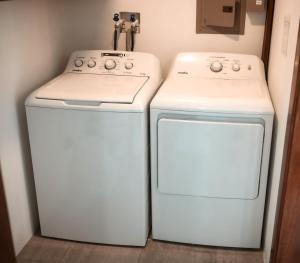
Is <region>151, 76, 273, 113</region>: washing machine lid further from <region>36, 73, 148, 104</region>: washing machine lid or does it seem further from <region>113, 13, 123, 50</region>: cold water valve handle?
<region>113, 13, 123, 50</region>: cold water valve handle

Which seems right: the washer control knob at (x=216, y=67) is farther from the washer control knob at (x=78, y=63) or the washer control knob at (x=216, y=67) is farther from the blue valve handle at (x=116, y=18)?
the washer control knob at (x=78, y=63)

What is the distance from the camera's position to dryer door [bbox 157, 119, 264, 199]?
1924 mm

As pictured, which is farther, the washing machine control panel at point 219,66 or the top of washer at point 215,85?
the washing machine control panel at point 219,66

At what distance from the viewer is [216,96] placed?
6.54ft

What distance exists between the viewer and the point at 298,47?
1.45 meters

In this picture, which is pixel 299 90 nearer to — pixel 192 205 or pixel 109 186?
pixel 192 205

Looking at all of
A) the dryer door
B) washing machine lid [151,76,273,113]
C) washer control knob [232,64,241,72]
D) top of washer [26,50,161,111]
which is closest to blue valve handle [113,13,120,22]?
top of washer [26,50,161,111]

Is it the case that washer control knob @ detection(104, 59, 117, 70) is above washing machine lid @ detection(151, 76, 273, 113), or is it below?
above

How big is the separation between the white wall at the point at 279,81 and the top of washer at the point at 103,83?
63 centimetres

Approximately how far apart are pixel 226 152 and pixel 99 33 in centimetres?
124

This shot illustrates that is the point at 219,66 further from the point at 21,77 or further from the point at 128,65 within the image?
the point at 21,77

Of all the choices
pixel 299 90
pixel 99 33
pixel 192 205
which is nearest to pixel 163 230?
pixel 192 205

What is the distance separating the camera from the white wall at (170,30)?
A: 8.06ft

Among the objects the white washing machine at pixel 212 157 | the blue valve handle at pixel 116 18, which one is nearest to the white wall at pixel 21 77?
the blue valve handle at pixel 116 18
